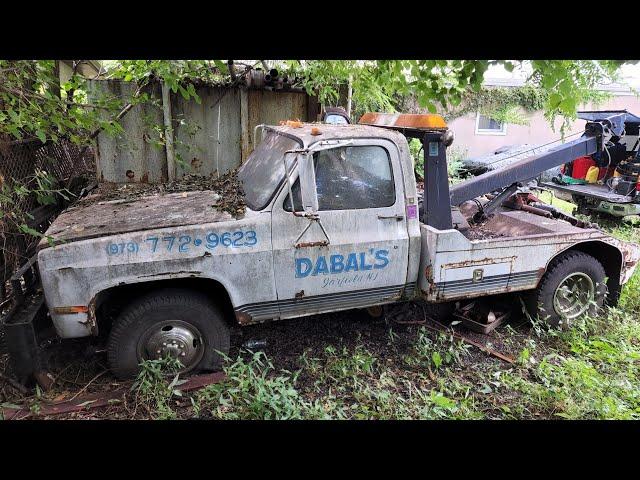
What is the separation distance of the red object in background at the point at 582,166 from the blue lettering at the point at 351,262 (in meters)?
7.68

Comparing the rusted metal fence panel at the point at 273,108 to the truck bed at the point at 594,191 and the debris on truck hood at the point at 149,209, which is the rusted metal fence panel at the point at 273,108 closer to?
the debris on truck hood at the point at 149,209

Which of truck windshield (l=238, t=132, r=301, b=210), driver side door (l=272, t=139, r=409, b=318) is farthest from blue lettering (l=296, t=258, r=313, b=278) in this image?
truck windshield (l=238, t=132, r=301, b=210)

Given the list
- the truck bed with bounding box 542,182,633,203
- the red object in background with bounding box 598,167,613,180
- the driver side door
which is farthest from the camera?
the red object in background with bounding box 598,167,613,180

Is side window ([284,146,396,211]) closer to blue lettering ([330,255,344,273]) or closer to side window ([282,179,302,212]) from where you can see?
side window ([282,179,302,212])

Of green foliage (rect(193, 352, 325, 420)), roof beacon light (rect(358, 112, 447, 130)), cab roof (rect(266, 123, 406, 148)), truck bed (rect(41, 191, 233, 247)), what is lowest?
green foliage (rect(193, 352, 325, 420))

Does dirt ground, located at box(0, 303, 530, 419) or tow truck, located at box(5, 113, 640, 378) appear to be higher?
tow truck, located at box(5, 113, 640, 378)

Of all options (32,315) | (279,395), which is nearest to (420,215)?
(279,395)

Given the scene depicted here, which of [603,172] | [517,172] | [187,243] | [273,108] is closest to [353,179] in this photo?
[187,243]

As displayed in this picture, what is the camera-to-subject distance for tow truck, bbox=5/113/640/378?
10.7ft

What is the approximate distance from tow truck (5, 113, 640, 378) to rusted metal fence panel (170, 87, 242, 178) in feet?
6.77

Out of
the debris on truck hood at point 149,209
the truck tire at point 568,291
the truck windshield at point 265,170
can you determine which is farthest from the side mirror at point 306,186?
the truck tire at point 568,291

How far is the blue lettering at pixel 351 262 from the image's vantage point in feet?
12.1

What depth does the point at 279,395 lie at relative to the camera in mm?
3266

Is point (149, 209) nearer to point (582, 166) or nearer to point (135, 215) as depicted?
point (135, 215)
